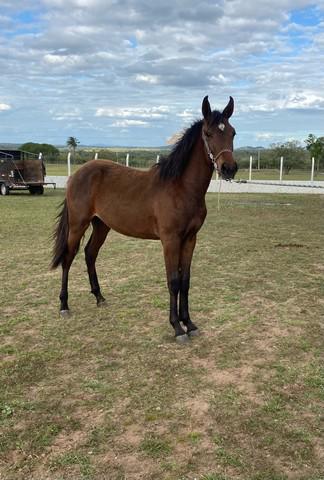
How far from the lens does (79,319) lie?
462 centimetres

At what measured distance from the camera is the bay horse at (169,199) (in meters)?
3.87

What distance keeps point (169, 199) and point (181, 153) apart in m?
0.44

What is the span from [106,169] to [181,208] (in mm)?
1216

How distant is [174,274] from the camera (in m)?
4.14

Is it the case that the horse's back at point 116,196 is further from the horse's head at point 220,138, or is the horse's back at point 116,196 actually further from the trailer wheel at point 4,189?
the trailer wheel at point 4,189

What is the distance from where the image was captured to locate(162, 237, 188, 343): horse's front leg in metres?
4.08

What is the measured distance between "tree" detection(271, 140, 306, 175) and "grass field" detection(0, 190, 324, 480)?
77.1ft

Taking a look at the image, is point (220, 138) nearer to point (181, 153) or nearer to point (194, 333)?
point (181, 153)

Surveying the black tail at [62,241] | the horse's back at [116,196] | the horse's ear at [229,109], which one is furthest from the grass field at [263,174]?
the horse's ear at [229,109]

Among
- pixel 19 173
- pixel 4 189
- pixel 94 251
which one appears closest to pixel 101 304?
pixel 94 251

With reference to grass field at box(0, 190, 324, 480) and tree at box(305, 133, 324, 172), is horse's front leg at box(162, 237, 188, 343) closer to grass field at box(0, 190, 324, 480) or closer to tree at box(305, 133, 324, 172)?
grass field at box(0, 190, 324, 480)

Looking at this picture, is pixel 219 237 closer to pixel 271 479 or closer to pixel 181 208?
pixel 181 208

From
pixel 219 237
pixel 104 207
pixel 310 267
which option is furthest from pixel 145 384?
pixel 219 237

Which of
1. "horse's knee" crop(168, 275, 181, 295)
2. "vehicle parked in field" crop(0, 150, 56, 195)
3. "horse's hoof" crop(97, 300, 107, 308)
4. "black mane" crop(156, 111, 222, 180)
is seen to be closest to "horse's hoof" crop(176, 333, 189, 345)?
"horse's knee" crop(168, 275, 181, 295)
